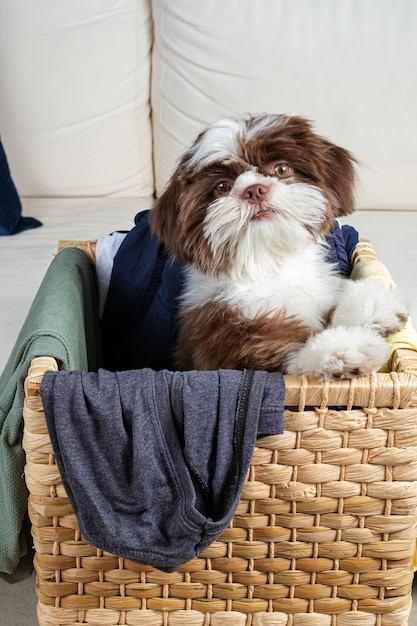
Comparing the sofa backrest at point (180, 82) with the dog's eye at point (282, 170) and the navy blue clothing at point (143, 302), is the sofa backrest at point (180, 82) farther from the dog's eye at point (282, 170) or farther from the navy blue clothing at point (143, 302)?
the dog's eye at point (282, 170)

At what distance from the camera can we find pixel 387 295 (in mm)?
1221

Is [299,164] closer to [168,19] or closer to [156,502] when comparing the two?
[156,502]

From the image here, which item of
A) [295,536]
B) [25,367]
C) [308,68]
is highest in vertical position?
[308,68]

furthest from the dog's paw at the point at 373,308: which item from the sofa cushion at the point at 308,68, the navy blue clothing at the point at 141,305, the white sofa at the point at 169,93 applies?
the sofa cushion at the point at 308,68

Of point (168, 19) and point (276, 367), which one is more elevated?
point (168, 19)

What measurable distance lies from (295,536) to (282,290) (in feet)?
1.38

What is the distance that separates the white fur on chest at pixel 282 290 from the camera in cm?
126

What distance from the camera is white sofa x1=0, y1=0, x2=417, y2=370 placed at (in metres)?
2.24

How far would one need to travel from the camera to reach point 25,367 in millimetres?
1122

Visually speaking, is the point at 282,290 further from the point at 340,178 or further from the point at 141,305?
the point at 141,305

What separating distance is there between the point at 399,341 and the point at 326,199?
27cm

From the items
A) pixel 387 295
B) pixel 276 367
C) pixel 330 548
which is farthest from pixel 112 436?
pixel 387 295

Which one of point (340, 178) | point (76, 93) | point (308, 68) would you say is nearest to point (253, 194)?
point (340, 178)

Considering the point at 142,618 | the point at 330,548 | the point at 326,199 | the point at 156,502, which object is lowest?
the point at 142,618
